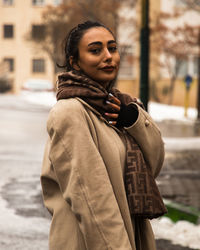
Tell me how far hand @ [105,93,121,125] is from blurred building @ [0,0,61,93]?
5656 centimetres

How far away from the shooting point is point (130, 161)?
8.01 feet

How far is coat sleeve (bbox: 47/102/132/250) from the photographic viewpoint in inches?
87.4

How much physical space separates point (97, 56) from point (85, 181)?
572mm

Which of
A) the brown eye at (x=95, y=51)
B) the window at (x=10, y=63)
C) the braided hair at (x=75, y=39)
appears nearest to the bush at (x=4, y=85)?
the window at (x=10, y=63)

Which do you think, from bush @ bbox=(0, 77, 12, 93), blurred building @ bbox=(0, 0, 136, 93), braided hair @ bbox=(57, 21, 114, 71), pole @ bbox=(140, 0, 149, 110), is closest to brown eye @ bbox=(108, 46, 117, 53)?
braided hair @ bbox=(57, 21, 114, 71)

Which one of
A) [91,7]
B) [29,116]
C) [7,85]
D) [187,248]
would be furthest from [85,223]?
[7,85]

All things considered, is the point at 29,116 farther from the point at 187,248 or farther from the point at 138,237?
the point at 138,237

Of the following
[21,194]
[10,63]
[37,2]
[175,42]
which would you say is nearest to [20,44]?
[10,63]

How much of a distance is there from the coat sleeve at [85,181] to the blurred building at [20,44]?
56.8 m

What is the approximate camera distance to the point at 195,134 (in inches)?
595

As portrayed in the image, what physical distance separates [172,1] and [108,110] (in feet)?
115

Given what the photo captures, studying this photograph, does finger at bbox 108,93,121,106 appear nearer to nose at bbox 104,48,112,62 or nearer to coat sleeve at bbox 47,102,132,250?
nose at bbox 104,48,112,62

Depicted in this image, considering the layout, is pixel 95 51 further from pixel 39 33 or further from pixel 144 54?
pixel 39 33

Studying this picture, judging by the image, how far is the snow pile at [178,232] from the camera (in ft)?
17.5
